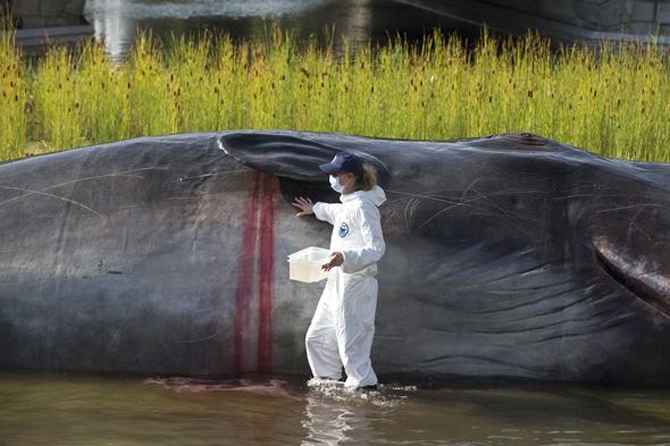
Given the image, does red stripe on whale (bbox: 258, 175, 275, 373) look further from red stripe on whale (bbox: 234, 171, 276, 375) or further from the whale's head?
the whale's head

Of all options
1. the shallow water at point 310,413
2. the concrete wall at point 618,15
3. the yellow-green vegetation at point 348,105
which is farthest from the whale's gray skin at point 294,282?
the concrete wall at point 618,15

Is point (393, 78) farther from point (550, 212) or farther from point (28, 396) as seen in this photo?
point (28, 396)

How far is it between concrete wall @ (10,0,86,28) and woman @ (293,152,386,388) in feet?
77.3

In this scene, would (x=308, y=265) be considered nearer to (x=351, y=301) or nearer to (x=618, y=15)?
(x=351, y=301)

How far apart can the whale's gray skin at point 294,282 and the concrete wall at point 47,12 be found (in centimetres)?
2288

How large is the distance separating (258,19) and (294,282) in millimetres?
29537

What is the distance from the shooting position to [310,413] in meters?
6.88

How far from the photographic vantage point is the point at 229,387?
7.21 m

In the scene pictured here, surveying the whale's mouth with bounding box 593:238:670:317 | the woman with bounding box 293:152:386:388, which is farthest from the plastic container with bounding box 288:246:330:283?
the whale's mouth with bounding box 593:238:670:317

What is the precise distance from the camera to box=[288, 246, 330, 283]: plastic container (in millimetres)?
7121

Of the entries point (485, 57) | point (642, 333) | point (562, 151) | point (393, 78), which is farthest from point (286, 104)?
point (642, 333)

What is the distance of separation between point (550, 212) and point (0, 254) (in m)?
3.02

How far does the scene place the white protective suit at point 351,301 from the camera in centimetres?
702

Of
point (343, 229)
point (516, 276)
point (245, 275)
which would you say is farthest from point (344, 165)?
point (516, 276)
